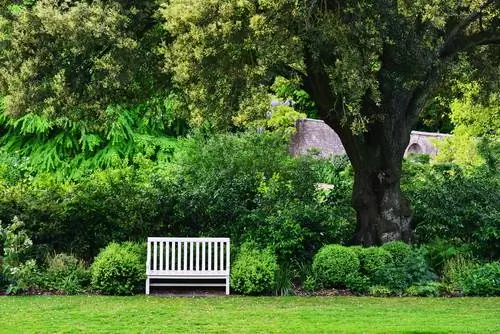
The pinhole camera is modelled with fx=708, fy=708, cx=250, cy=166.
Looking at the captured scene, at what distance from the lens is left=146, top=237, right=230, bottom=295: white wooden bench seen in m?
12.5

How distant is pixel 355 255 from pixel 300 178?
3.14m

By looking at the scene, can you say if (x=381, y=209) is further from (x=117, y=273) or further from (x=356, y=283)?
(x=117, y=273)

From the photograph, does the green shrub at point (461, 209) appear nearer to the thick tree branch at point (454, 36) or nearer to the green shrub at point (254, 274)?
the thick tree branch at point (454, 36)

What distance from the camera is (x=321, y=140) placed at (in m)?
31.0

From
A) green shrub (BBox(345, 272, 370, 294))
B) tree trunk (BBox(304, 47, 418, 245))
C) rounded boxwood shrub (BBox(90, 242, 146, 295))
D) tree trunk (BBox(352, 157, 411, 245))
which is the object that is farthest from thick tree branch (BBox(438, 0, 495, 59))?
rounded boxwood shrub (BBox(90, 242, 146, 295))

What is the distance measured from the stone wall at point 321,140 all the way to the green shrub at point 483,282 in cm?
1798

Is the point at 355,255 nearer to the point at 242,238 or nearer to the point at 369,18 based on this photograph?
the point at 242,238

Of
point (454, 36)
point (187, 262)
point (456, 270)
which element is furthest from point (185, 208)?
point (454, 36)

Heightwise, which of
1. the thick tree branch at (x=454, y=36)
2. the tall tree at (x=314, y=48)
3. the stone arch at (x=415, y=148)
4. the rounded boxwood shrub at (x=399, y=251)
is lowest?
the rounded boxwood shrub at (x=399, y=251)

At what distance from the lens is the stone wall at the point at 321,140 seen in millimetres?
30550

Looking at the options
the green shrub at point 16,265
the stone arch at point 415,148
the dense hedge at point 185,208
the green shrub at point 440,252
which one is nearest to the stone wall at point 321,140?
the stone arch at point 415,148

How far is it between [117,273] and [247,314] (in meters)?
3.14

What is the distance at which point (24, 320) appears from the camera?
375 inches

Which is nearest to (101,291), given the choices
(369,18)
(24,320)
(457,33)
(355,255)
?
(24,320)
